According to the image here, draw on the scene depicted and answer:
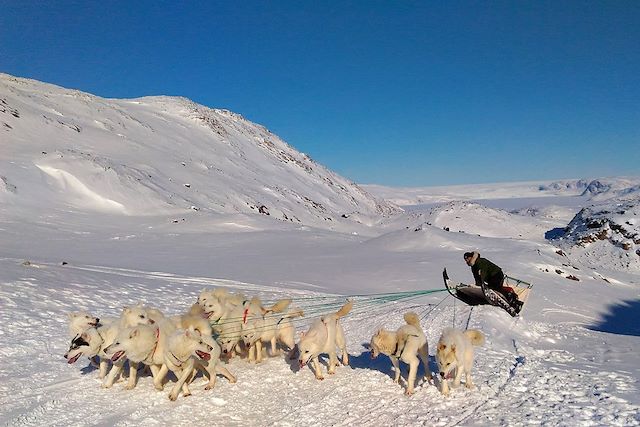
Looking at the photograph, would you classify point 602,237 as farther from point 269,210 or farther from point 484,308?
point 269,210

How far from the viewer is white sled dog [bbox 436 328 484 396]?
6.46 m

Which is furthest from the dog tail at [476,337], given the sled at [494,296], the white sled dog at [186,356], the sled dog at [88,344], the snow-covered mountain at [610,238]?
the snow-covered mountain at [610,238]

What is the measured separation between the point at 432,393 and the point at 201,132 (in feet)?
247

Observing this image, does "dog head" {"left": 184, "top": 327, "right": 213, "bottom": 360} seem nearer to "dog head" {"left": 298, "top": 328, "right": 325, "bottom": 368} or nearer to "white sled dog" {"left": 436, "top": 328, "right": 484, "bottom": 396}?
"dog head" {"left": 298, "top": 328, "right": 325, "bottom": 368}

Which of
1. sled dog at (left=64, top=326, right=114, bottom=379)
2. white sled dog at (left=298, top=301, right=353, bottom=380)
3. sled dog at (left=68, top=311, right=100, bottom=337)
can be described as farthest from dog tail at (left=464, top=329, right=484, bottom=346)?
sled dog at (left=68, top=311, right=100, bottom=337)

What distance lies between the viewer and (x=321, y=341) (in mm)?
7141

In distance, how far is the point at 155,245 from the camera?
23.4 m

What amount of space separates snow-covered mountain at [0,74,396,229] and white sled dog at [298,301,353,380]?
26524mm

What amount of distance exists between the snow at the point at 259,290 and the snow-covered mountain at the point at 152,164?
31 centimetres

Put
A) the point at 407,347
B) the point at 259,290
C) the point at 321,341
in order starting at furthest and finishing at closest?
the point at 259,290
the point at 321,341
the point at 407,347

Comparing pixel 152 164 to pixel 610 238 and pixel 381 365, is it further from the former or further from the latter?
pixel 381 365

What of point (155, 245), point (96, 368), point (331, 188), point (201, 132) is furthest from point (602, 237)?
point (201, 132)

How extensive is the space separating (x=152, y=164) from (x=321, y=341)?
4702cm

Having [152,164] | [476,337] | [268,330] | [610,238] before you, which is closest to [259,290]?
[268,330]
